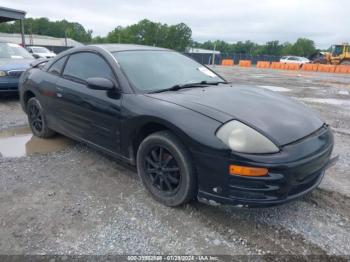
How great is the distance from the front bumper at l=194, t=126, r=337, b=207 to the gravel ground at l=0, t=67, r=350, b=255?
0.32 m

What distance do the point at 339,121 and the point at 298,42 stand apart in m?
101

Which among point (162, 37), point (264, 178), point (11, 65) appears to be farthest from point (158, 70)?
point (162, 37)

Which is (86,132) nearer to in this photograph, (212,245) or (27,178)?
(27,178)

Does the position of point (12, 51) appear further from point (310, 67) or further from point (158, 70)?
point (310, 67)

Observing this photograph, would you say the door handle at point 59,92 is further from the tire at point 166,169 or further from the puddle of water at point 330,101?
the puddle of water at point 330,101

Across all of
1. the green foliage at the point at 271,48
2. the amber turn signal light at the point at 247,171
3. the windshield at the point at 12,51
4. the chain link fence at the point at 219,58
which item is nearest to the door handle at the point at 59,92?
the amber turn signal light at the point at 247,171

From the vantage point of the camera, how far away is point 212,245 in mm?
2346

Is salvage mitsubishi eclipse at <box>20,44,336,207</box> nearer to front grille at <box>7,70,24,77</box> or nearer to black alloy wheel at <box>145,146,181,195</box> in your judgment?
black alloy wheel at <box>145,146,181,195</box>

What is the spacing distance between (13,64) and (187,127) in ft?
21.2

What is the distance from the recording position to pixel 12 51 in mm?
8258

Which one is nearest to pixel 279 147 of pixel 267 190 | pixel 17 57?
pixel 267 190

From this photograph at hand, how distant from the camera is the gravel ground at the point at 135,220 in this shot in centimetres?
233

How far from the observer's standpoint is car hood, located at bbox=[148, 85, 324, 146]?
2.48 meters

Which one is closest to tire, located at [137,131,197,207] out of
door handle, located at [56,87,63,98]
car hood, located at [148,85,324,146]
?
car hood, located at [148,85,324,146]
